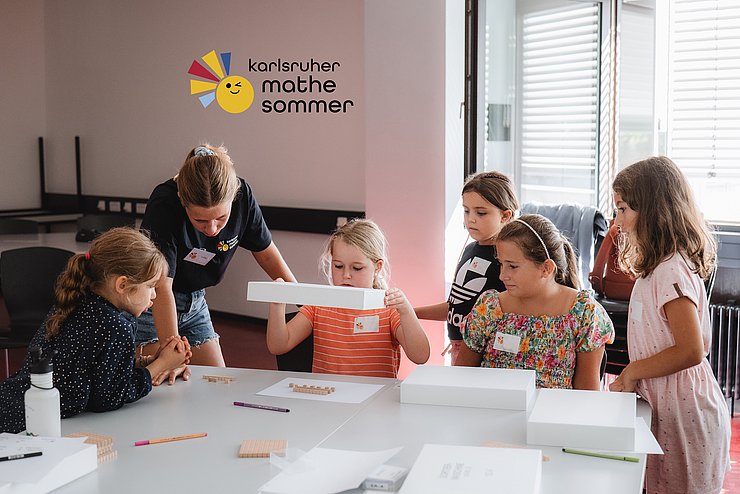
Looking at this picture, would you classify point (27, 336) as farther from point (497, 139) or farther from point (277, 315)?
point (497, 139)

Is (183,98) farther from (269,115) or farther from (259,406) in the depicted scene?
(259,406)

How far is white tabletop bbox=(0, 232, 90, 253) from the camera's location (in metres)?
5.16

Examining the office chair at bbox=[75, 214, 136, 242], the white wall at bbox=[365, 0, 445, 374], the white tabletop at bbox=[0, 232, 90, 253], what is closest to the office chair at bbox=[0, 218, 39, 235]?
the white tabletop at bbox=[0, 232, 90, 253]

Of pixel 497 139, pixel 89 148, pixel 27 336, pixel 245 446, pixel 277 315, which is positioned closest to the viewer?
pixel 245 446

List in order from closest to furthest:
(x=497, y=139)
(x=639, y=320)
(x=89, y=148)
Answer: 1. (x=639, y=320)
2. (x=497, y=139)
3. (x=89, y=148)

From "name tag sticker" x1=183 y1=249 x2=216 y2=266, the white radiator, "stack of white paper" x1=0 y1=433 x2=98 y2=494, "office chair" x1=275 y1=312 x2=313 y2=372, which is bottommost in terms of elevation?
the white radiator

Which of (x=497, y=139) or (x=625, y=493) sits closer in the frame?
(x=625, y=493)

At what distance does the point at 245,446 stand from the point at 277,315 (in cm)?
81

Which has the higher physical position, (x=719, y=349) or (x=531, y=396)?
(x=531, y=396)

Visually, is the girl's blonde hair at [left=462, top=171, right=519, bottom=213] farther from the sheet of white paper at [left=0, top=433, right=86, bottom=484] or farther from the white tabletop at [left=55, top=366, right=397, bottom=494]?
the sheet of white paper at [left=0, top=433, right=86, bottom=484]

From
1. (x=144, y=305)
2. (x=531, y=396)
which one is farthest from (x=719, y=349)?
(x=144, y=305)

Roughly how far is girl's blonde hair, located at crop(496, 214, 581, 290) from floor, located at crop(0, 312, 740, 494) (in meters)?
2.13

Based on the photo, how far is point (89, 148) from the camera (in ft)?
26.1

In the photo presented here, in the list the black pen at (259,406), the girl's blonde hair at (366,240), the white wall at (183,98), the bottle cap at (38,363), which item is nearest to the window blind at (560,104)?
the white wall at (183,98)
